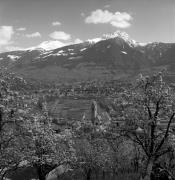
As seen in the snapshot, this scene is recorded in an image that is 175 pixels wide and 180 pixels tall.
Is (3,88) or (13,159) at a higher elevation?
(3,88)

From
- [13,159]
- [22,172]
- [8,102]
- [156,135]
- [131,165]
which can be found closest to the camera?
[8,102]

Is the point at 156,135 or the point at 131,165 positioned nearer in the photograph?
the point at 156,135

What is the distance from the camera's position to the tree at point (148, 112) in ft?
118

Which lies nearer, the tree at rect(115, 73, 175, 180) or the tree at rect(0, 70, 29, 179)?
the tree at rect(0, 70, 29, 179)

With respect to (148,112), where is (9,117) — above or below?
above

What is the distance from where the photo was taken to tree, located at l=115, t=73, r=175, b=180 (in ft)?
118

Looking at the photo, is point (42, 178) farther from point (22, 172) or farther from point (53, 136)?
point (22, 172)

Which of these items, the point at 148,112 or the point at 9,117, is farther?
the point at 148,112

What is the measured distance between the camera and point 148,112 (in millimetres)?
36719

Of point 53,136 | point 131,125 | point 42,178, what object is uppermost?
point 131,125

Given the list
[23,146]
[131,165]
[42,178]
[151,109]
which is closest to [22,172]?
[131,165]

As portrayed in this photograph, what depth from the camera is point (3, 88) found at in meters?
31.3

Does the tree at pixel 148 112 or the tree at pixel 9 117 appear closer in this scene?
the tree at pixel 9 117

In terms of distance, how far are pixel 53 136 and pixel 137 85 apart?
60.7 feet
